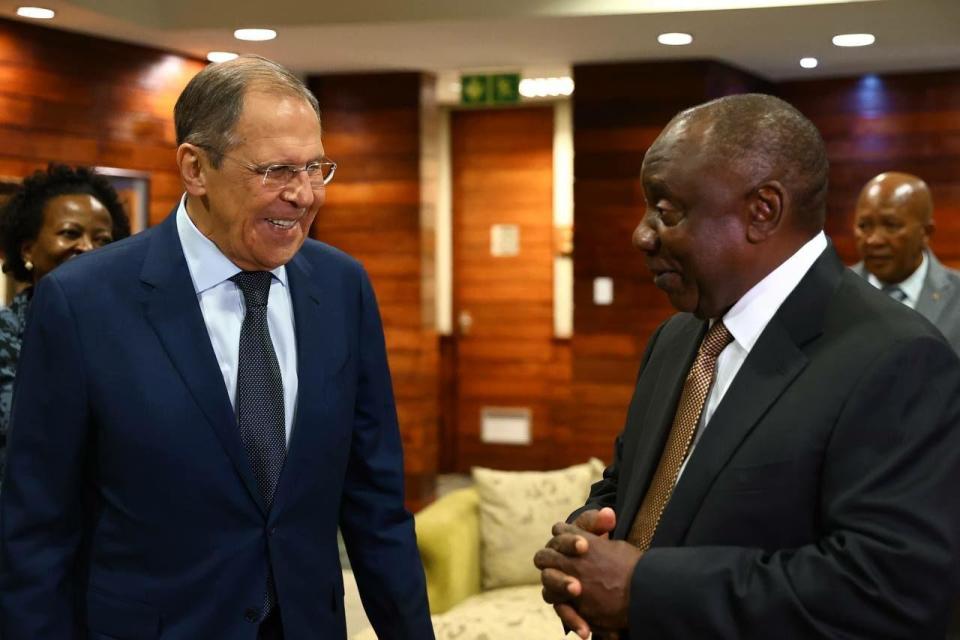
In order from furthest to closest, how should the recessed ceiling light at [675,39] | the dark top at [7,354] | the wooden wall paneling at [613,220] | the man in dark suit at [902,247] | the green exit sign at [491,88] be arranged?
the green exit sign at [491,88], the wooden wall paneling at [613,220], the recessed ceiling light at [675,39], the man in dark suit at [902,247], the dark top at [7,354]

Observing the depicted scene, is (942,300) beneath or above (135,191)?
beneath

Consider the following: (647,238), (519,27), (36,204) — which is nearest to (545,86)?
(519,27)

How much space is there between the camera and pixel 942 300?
16.3ft

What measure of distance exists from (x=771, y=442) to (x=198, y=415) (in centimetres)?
93

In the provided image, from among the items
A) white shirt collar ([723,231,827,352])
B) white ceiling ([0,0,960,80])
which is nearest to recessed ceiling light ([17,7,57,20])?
white ceiling ([0,0,960,80])

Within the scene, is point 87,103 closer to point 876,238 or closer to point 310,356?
point 876,238

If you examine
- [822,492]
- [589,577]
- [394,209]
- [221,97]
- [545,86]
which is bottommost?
[589,577]

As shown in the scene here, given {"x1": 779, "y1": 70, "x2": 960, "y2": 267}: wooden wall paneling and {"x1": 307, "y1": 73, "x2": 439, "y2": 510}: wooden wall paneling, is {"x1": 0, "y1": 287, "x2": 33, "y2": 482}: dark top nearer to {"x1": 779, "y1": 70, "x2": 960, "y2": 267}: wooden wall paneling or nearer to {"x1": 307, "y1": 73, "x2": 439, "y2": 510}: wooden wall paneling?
{"x1": 307, "y1": 73, "x2": 439, "y2": 510}: wooden wall paneling

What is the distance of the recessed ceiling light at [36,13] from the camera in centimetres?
600

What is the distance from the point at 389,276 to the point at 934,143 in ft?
Result: 12.0

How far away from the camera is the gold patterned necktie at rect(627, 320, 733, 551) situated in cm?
183

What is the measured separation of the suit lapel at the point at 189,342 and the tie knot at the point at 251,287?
87 millimetres

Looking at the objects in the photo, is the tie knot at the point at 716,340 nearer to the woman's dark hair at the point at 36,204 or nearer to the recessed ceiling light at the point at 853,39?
the woman's dark hair at the point at 36,204

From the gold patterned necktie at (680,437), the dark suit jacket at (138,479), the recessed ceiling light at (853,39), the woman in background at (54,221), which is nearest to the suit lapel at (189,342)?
the dark suit jacket at (138,479)
